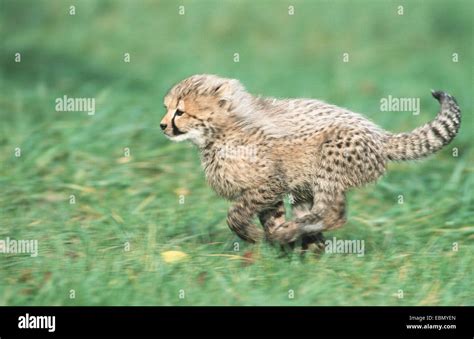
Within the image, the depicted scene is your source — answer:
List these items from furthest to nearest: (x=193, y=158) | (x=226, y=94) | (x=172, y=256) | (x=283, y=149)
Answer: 1. (x=193, y=158)
2. (x=226, y=94)
3. (x=283, y=149)
4. (x=172, y=256)

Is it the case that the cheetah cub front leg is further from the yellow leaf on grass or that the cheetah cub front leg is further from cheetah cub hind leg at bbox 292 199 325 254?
the yellow leaf on grass

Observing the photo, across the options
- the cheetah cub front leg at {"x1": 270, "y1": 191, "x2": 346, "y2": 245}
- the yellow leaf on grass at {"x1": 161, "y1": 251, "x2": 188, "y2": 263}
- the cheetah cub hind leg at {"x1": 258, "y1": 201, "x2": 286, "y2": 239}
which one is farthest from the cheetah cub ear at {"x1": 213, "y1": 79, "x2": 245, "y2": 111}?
the yellow leaf on grass at {"x1": 161, "y1": 251, "x2": 188, "y2": 263}

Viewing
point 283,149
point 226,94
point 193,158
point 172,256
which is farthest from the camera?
point 193,158

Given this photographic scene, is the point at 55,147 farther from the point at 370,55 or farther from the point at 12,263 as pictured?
the point at 370,55

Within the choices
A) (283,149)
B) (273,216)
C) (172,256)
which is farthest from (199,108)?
(172,256)

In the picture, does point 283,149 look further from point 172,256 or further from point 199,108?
point 172,256

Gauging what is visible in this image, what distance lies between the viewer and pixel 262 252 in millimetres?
8625

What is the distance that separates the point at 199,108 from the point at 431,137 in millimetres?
1756

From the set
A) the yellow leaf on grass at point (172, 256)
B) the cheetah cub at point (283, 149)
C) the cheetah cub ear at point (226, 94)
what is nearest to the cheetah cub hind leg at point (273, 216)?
the cheetah cub at point (283, 149)

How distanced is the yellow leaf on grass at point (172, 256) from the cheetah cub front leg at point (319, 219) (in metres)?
0.71

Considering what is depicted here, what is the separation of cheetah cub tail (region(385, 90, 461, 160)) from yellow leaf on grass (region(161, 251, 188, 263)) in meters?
1.71

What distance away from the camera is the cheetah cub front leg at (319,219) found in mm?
8562

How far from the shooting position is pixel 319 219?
859cm

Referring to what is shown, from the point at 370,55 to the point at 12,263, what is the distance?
25.5 ft
